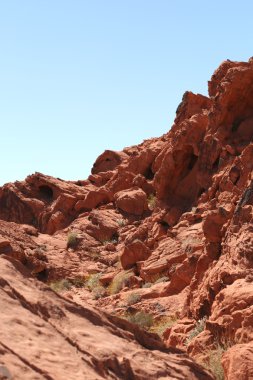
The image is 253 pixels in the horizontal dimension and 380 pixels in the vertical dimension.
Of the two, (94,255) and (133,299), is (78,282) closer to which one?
(94,255)

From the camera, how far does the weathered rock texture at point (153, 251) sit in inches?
205

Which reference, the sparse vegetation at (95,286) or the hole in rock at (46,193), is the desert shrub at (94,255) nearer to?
the sparse vegetation at (95,286)

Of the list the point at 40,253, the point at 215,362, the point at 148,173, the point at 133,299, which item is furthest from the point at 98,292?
the point at 215,362

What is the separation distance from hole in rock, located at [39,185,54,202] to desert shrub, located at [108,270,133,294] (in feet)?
43.9

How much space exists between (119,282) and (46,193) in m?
14.7

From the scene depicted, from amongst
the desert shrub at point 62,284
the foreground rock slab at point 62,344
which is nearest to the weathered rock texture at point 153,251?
the foreground rock slab at point 62,344

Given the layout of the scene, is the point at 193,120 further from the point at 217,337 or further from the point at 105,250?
the point at 217,337

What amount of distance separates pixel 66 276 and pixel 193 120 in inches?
283

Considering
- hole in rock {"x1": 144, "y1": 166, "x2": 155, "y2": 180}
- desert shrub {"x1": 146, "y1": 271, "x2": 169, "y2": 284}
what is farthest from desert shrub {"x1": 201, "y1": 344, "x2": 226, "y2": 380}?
hole in rock {"x1": 144, "y1": 166, "x2": 155, "y2": 180}

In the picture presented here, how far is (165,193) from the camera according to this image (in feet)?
75.5

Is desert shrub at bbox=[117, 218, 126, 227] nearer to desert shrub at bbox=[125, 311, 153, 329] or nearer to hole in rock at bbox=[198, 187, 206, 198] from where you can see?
hole in rock at bbox=[198, 187, 206, 198]

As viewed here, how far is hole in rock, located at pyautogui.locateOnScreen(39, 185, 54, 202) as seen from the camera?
32.4 meters

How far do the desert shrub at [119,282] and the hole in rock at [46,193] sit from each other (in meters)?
13.4

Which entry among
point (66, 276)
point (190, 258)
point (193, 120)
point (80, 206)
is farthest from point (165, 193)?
point (190, 258)
